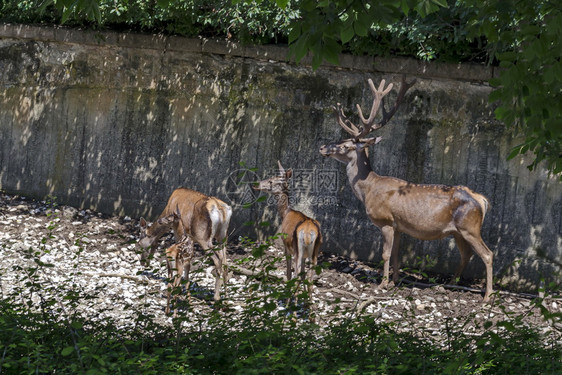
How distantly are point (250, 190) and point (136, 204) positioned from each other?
1781 millimetres

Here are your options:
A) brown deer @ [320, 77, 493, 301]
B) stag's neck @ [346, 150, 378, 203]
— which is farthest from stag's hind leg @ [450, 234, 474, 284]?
stag's neck @ [346, 150, 378, 203]

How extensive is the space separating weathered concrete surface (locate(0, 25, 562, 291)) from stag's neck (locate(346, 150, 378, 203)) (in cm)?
74

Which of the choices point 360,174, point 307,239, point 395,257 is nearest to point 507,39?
point 307,239

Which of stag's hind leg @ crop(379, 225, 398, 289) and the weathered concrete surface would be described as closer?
stag's hind leg @ crop(379, 225, 398, 289)

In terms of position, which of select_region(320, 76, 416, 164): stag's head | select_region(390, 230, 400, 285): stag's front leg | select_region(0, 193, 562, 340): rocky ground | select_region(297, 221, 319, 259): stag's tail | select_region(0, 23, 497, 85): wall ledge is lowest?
select_region(0, 193, 562, 340): rocky ground

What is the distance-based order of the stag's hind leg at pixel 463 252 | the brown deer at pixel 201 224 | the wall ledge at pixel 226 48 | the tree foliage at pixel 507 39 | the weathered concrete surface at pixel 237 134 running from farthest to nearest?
1. the wall ledge at pixel 226 48
2. the weathered concrete surface at pixel 237 134
3. the stag's hind leg at pixel 463 252
4. the brown deer at pixel 201 224
5. the tree foliage at pixel 507 39

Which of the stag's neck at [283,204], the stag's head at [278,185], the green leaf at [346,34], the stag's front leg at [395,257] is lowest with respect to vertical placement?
the stag's front leg at [395,257]

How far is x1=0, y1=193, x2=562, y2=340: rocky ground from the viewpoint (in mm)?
8391

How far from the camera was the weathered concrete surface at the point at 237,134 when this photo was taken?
10133 millimetres

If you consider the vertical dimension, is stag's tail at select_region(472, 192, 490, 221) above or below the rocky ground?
above

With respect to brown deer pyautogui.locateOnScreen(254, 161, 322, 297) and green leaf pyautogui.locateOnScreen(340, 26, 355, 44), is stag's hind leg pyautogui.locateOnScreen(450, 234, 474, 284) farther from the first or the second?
green leaf pyautogui.locateOnScreen(340, 26, 355, 44)

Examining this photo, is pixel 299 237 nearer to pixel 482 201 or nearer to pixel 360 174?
pixel 360 174

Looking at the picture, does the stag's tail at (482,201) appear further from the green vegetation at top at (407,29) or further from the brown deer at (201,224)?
the brown deer at (201,224)

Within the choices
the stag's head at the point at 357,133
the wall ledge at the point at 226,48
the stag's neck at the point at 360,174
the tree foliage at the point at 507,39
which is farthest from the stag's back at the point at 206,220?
the tree foliage at the point at 507,39
